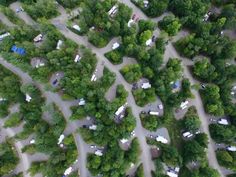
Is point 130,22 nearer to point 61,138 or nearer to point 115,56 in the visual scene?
point 115,56

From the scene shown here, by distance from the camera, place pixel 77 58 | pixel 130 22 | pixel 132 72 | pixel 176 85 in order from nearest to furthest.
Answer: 1. pixel 132 72
2. pixel 77 58
3. pixel 130 22
4. pixel 176 85

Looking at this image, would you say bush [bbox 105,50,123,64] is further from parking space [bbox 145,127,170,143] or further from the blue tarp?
the blue tarp

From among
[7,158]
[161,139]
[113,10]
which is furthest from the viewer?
[113,10]

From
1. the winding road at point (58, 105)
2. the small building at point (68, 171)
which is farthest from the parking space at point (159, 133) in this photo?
the small building at point (68, 171)

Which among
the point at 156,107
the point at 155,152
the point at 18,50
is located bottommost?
the point at 155,152

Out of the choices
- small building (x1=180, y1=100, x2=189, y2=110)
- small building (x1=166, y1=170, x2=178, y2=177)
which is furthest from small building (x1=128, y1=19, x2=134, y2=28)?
small building (x1=166, y1=170, x2=178, y2=177)

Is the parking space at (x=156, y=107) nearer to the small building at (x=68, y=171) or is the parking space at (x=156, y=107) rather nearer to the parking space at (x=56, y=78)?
the parking space at (x=56, y=78)

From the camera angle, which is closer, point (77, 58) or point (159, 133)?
point (77, 58)

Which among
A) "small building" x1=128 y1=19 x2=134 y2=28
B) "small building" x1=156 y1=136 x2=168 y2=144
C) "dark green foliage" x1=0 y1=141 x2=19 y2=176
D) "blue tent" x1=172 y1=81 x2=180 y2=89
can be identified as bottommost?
"dark green foliage" x1=0 y1=141 x2=19 y2=176

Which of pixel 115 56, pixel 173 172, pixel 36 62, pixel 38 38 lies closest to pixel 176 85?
pixel 115 56

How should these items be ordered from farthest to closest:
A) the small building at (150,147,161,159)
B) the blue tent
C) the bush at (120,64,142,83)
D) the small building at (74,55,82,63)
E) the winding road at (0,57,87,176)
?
the blue tent, the small building at (150,147,161,159), the small building at (74,55,82,63), the winding road at (0,57,87,176), the bush at (120,64,142,83)

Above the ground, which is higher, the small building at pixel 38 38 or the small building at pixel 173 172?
the small building at pixel 38 38
